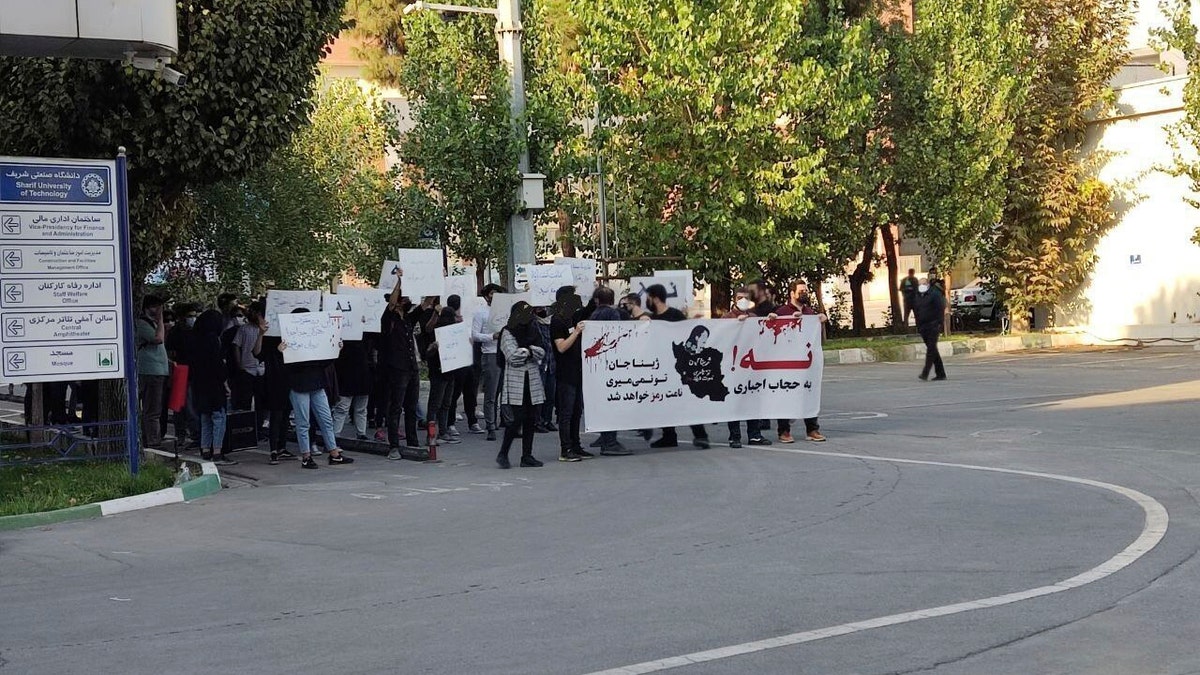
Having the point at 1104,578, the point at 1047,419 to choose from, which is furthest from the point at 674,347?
the point at 1104,578

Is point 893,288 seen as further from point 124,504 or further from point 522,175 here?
point 124,504

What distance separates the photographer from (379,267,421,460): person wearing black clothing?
1686 centimetres

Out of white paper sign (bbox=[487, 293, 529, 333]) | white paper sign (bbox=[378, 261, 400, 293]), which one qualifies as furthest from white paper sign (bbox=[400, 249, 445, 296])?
white paper sign (bbox=[487, 293, 529, 333])

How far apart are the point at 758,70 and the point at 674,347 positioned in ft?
55.3

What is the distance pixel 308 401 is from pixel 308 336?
0.78 metres

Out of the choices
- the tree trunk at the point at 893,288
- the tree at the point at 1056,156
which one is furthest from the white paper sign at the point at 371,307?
the tree trunk at the point at 893,288

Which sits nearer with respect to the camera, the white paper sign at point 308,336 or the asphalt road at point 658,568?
the asphalt road at point 658,568

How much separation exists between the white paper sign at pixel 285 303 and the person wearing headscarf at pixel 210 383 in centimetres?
63

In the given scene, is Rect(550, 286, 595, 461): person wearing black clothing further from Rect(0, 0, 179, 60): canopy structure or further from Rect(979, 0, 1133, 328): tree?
Rect(979, 0, 1133, 328): tree

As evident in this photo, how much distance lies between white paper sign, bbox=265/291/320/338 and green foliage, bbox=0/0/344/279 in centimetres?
185

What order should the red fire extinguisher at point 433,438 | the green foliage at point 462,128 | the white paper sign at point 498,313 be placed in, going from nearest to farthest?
the red fire extinguisher at point 433,438 < the white paper sign at point 498,313 < the green foliage at point 462,128

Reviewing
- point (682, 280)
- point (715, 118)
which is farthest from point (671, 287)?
point (715, 118)

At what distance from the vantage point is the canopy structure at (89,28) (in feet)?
42.0

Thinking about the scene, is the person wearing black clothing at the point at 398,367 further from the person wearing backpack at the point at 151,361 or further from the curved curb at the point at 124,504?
the person wearing backpack at the point at 151,361
